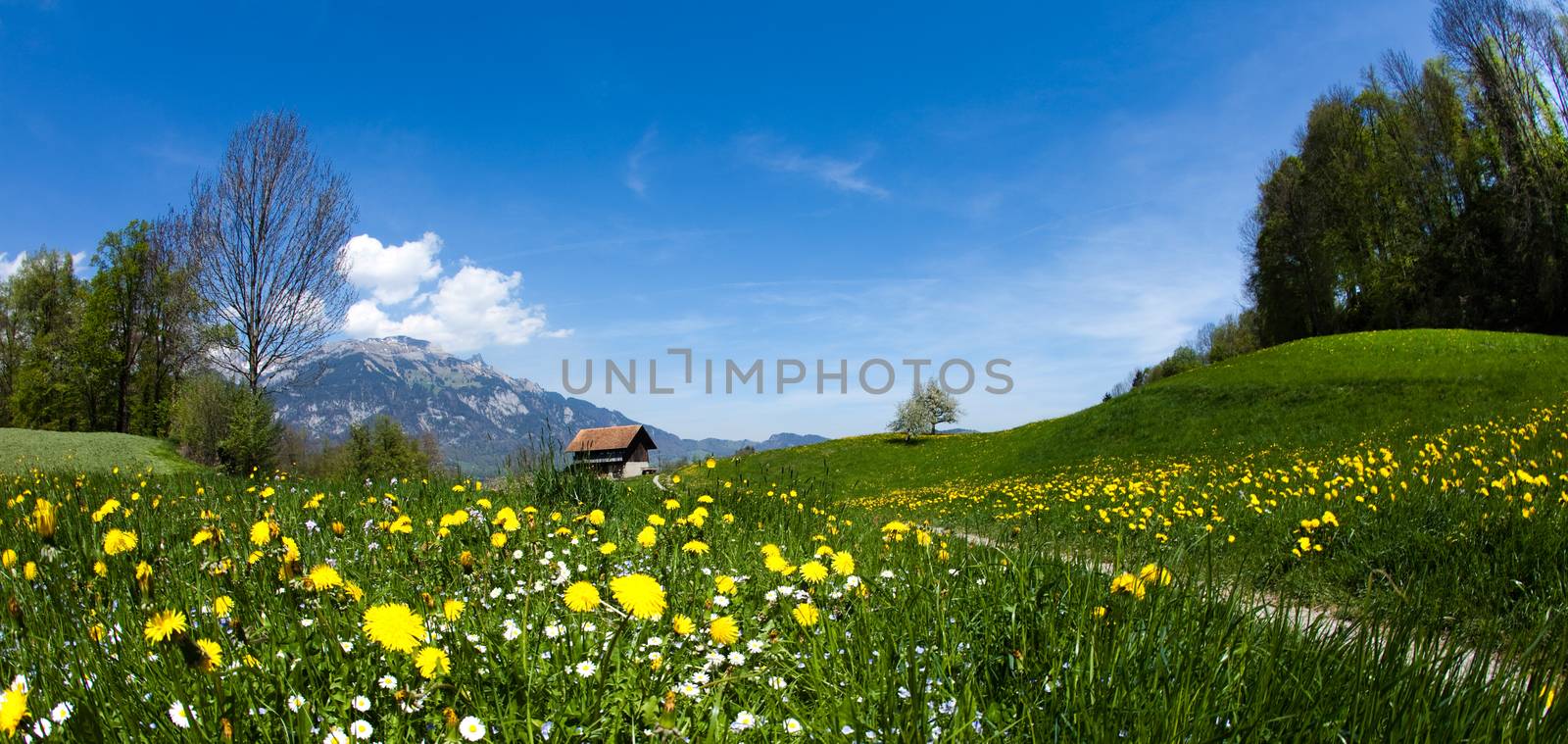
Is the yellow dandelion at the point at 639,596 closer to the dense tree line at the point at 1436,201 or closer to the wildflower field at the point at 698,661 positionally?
the wildflower field at the point at 698,661

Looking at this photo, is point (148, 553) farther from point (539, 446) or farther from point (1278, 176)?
point (1278, 176)

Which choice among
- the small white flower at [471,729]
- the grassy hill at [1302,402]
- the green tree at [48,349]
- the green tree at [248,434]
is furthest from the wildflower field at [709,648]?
the green tree at [48,349]

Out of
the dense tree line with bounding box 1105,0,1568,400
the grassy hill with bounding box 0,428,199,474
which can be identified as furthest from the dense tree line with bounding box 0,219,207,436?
the dense tree line with bounding box 1105,0,1568,400

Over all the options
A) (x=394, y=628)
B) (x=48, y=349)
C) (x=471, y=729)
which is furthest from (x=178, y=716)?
(x=48, y=349)

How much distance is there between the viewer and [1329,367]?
24.3 metres

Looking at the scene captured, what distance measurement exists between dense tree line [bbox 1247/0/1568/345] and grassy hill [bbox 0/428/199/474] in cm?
5570

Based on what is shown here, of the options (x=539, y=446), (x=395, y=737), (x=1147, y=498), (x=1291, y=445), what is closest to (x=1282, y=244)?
(x=1291, y=445)

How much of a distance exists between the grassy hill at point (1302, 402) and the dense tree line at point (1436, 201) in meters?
14.6

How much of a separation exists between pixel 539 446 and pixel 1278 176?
5710cm

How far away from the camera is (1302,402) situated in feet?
71.9

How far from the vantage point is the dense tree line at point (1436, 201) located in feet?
108

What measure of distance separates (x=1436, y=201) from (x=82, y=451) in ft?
206

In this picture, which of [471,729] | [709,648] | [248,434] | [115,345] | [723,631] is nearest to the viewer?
[471,729]

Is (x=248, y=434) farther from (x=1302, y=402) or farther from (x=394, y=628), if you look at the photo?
(x=1302, y=402)
